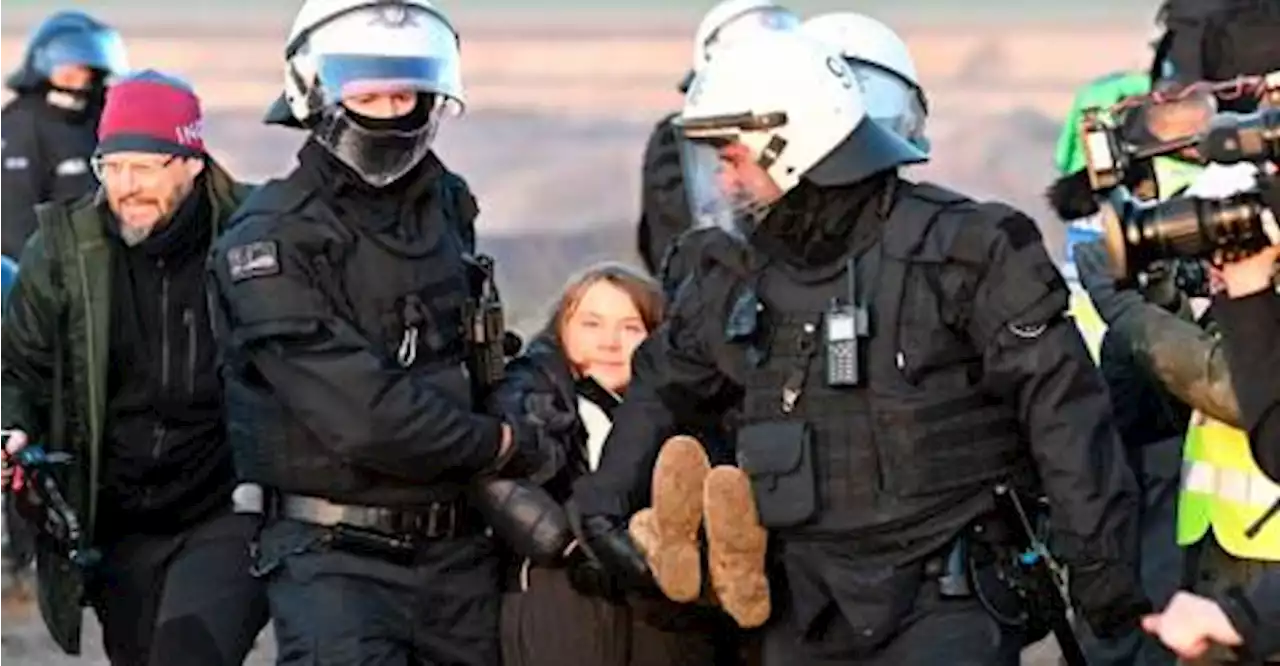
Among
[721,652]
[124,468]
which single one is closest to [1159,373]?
[721,652]

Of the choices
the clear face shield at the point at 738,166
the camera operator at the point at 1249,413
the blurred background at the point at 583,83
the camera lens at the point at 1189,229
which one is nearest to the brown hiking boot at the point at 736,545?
the clear face shield at the point at 738,166

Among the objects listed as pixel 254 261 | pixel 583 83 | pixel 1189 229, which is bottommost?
pixel 583 83

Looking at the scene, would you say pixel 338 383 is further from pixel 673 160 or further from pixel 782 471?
pixel 673 160

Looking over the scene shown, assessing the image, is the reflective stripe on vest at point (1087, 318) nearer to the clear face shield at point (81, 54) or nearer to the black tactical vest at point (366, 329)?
the black tactical vest at point (366, 329)

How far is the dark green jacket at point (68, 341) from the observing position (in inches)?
280

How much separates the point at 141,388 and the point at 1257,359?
3.14 metres

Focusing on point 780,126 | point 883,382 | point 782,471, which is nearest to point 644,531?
point 782,471

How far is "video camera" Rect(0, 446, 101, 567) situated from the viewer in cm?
720

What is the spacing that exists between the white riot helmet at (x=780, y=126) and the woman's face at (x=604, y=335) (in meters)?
0.84

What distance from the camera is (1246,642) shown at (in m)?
4.81

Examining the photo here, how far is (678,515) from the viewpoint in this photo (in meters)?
5.99

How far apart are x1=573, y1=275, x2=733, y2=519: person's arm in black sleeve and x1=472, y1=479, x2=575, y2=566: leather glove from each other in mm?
166

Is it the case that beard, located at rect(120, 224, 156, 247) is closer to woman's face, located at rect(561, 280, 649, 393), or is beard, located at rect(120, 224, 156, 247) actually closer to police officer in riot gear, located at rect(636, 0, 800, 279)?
woman's face, located at rect(561, 280, 649, 393)

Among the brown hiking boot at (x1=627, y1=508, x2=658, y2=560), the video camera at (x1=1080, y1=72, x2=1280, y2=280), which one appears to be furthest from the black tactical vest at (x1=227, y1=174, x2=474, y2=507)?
the video camera at (x1=1080, y1=72, x2=1280, y2=280)
